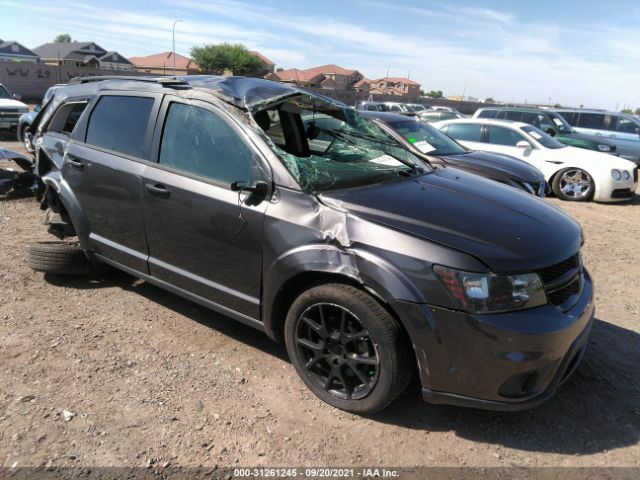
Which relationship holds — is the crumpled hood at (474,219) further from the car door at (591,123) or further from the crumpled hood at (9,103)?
the crumpled hood at (9,103)

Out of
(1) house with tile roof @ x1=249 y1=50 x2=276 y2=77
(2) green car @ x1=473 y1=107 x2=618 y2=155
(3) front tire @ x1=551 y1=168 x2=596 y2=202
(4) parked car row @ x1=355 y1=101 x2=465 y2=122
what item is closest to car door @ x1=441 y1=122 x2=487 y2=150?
(3) front tire @ x1=551 y1=168 x2=596 y2=202

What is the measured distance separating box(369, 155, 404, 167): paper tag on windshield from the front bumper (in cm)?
139

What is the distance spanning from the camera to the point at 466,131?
10055mm

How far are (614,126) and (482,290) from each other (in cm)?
1517

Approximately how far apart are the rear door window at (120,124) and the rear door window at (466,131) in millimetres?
7785

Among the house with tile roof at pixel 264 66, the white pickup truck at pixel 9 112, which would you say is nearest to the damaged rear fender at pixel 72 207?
the white pickup truck at pixel 9 112

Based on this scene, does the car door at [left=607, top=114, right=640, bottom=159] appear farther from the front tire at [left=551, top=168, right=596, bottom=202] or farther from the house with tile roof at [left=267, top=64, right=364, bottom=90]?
the house with tile roof at [left=267, top=64, right=364, bottom=90]

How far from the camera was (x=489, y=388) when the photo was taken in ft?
7.82

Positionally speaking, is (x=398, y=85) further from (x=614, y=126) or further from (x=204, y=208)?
(x=204, y=208)

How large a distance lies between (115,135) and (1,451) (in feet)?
7.47

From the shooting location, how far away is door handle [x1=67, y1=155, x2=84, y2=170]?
12.7 ft

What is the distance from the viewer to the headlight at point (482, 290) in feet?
7.59

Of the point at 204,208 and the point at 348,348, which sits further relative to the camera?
the point at 204,208

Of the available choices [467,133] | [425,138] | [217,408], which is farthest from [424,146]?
[217,408]
